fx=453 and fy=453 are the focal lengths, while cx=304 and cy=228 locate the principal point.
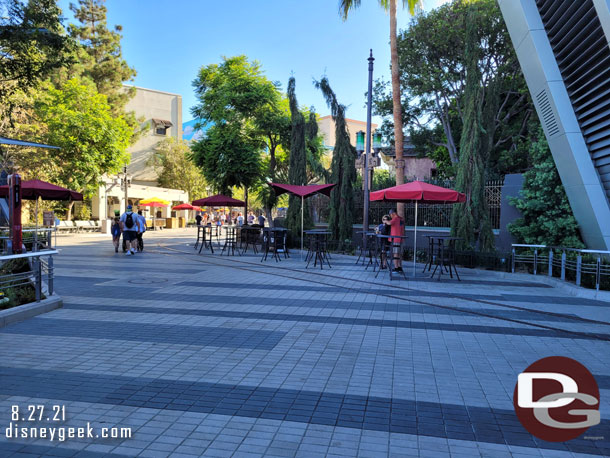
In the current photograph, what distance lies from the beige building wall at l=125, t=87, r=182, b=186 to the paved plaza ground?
5404 cm

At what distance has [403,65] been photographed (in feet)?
92.9

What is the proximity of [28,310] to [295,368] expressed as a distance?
5042 mm

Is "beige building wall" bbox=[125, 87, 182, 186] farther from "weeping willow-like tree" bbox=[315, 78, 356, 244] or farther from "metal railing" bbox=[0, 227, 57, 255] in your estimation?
"metal railing" bbox=[0, 227, 57, 255]

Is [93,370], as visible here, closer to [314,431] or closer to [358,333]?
[314,431]

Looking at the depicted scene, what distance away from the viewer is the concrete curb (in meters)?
7.03

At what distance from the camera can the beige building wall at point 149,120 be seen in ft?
199

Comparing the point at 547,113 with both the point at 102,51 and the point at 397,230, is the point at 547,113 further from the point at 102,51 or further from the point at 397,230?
the point at 102,51

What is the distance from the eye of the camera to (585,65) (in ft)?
40.8

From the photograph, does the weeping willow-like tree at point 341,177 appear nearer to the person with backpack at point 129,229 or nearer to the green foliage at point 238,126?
the green foliage at point 238,126

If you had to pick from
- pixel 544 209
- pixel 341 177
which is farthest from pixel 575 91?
pixel 341 177

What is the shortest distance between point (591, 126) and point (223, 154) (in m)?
17.7

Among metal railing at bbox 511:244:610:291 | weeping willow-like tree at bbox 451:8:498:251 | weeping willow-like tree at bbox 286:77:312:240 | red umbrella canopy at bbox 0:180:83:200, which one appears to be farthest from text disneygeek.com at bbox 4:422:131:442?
weeping willow-like tree at bbox 286:77:312:240

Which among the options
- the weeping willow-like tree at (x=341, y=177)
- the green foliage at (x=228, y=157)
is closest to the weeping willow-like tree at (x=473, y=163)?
the weeping willow-like tree at (x=341, y=177)

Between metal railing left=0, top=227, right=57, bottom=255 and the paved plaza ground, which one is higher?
metal railing left=0, top=227, right=57, bottom=255
